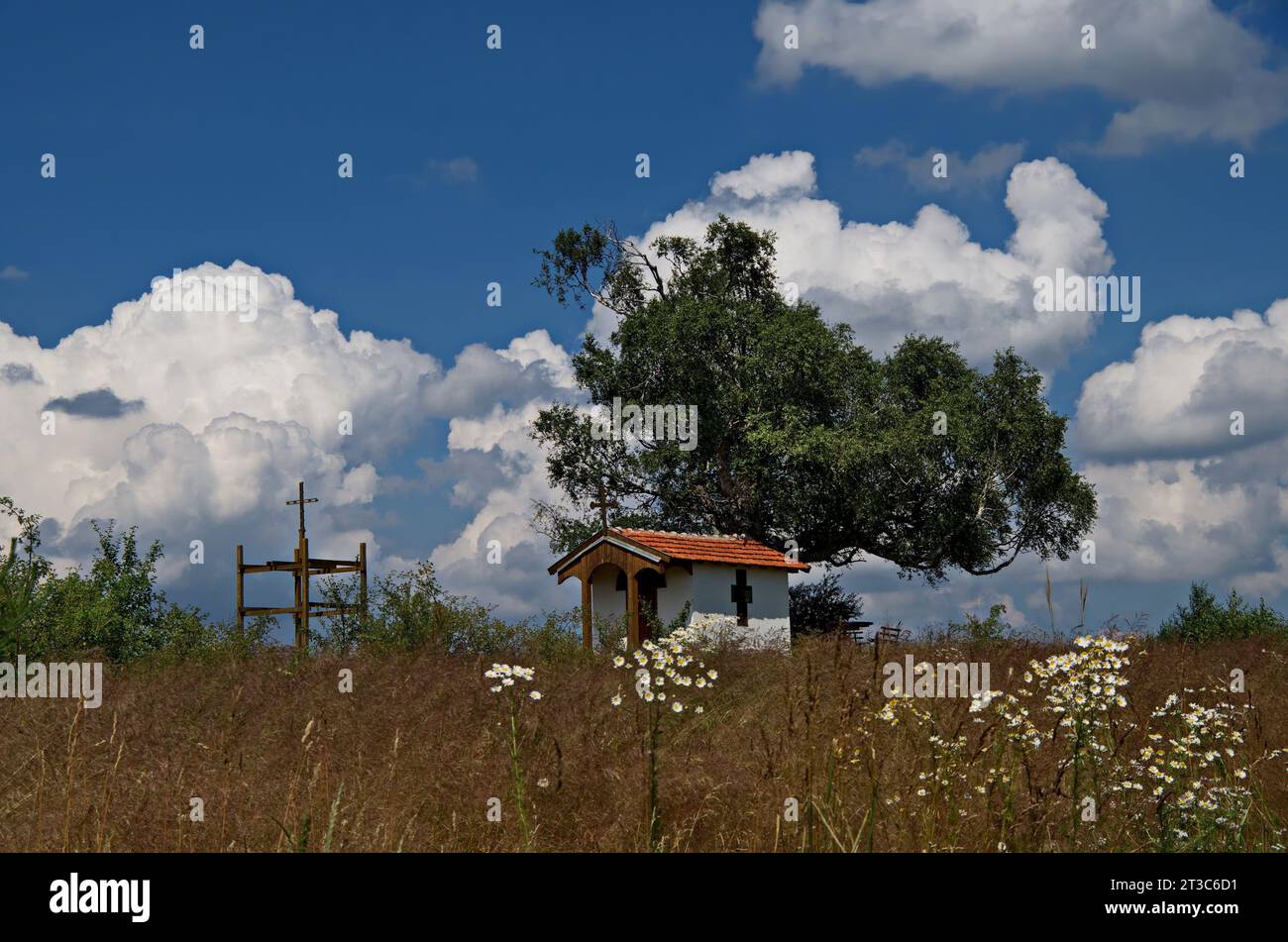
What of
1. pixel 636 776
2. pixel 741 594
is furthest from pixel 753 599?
pixel 636 776

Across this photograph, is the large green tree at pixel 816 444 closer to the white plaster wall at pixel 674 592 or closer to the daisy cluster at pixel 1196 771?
the white plaster wall at pixel 674 592

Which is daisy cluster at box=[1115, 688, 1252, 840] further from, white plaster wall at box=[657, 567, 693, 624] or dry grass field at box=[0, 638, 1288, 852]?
white plaster wall at box=[657, 567, 693, 624]

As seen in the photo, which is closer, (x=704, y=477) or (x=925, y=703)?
(x=925, y=703)

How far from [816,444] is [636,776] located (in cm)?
2532

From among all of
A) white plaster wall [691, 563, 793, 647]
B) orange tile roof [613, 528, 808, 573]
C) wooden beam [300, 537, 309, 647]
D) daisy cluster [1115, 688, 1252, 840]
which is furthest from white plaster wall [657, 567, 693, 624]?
daisy cluster [1115, 688, 1252, 840]

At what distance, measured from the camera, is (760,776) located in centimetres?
469

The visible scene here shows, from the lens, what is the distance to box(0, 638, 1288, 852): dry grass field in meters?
4.50

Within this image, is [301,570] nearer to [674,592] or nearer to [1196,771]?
[674,592]

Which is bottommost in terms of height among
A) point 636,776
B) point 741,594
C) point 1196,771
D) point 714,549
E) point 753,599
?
point 1196,771

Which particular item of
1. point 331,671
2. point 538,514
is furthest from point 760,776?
point 538,514

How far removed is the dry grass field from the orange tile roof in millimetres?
18468

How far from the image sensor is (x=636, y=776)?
4742mm
